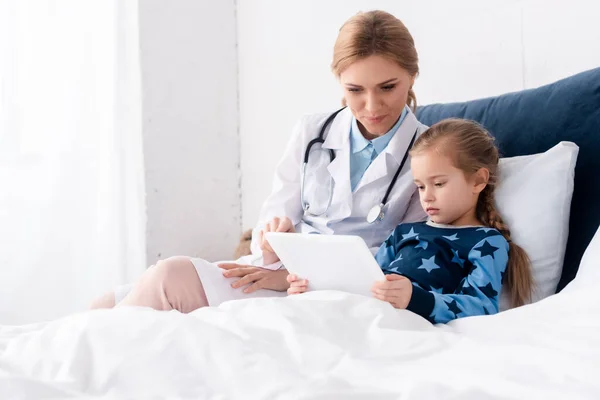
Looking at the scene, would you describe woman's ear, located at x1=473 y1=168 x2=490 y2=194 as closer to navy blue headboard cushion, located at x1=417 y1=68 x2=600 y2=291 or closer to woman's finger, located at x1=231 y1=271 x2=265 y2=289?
navy blue headboard cushion, located at x1=417 y1=68 x2=600 y2=291

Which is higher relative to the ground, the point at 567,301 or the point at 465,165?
the point at 465,165

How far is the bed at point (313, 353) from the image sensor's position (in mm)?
694

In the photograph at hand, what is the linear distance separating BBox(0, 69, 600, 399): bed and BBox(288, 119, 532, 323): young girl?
5.4 inches

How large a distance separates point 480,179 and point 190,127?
1.57 metres

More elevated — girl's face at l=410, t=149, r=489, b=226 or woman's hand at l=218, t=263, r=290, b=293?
girl's face at l=410, t=149, r=489, b=226

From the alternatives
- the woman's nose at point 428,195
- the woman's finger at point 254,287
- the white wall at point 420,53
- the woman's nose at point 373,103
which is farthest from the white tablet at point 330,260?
the white wall at point 420,53

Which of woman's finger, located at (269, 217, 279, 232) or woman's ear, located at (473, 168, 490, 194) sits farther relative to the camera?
woman's finger, located at (269, 217, 279, 232)

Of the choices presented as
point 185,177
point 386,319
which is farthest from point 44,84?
point 386,319

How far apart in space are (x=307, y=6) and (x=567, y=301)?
169cm

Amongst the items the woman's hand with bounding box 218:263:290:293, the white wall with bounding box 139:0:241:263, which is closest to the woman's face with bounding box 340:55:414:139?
the woman's hand with bounding box 218:263:290:293

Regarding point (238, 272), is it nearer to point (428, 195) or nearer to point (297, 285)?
point (297, 285)

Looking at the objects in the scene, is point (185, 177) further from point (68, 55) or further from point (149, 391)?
point (149, 391)

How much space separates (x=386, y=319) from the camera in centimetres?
93

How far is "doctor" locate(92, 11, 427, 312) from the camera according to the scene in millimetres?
1323
